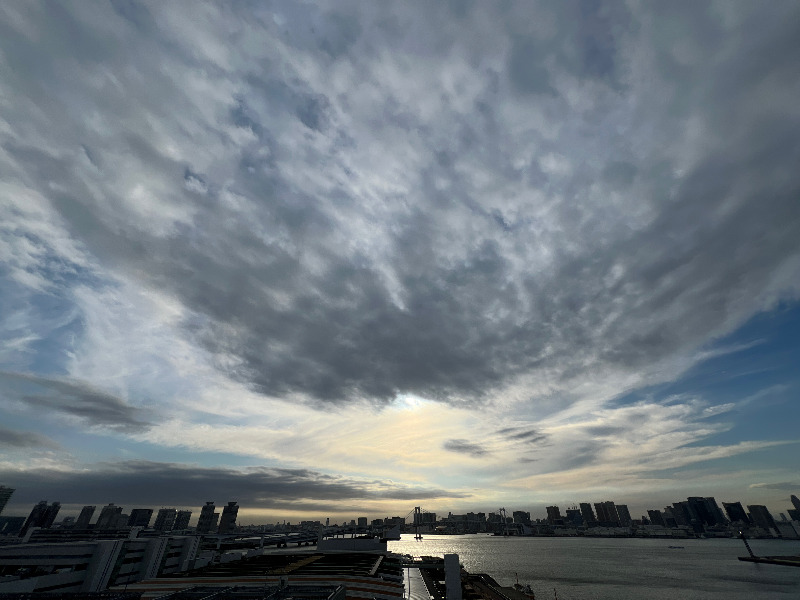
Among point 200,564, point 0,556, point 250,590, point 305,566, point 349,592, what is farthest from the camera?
point 200,564

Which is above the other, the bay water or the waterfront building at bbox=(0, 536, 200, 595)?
the waterfront building at bbox=(0, 536, 200, 595)

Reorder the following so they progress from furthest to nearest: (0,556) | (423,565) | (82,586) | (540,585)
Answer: (423,565) < (540,585) < (82,586) < (0,556)

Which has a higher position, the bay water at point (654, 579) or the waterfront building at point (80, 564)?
the waterfront building at point (80, 564)

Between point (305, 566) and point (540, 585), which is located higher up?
point (305, 566)

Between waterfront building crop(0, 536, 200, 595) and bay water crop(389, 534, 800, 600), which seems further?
bay water crop(389, 534, 800, 600)

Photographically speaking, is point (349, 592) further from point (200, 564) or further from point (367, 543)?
point (200, 564)

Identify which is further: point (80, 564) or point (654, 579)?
point (654, 579)

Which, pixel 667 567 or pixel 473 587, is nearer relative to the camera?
pixel 473 587

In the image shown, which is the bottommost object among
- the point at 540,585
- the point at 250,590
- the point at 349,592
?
the point at 540,585

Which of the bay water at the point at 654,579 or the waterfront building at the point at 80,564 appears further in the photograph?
the bay water at the point at 654,579


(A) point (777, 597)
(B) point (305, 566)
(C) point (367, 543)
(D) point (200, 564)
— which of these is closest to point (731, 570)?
(A) point (777, 597)

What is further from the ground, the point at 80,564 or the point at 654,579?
the point at 80,564
